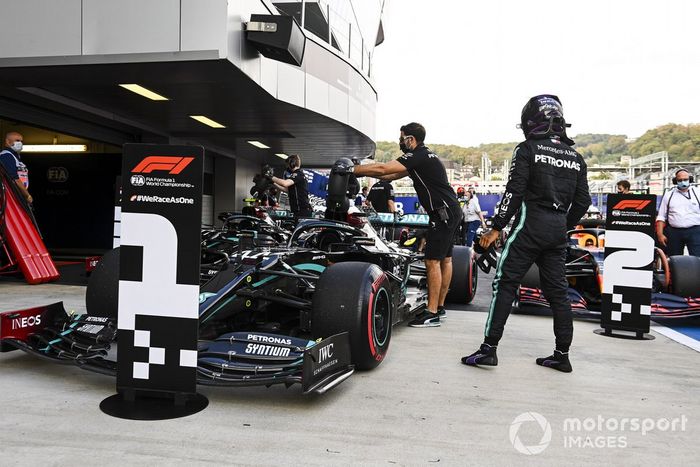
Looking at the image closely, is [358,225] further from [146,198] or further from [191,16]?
[191,16]

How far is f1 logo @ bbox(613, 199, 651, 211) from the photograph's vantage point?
4.87 m

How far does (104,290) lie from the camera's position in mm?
3607

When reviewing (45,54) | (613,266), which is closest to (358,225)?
(613,266)

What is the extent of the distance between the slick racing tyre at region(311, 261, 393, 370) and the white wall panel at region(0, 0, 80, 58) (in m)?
5.51

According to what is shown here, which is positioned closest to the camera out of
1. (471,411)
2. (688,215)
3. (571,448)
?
(571,448)

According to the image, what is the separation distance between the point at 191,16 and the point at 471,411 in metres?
5.93

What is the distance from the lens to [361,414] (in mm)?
2697

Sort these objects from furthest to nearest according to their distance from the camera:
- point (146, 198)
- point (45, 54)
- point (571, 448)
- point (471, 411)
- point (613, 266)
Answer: point (45, 54) → point (613, 266) → point (471, 411) → point (146, 198) → point (571, 448)

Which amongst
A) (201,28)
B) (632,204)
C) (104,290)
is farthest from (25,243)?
(632,204)

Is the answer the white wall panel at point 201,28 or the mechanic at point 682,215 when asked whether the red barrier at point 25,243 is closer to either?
the white wall panel at point 201,28

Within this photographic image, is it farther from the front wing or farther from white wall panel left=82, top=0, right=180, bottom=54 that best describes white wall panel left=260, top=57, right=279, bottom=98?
the front wing

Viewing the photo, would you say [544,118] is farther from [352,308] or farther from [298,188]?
[298,188]

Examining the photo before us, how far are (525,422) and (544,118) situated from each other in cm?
204

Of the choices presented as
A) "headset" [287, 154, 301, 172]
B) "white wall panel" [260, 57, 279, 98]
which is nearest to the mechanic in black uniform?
"white wall panel" [260, 57, 279, 98]
